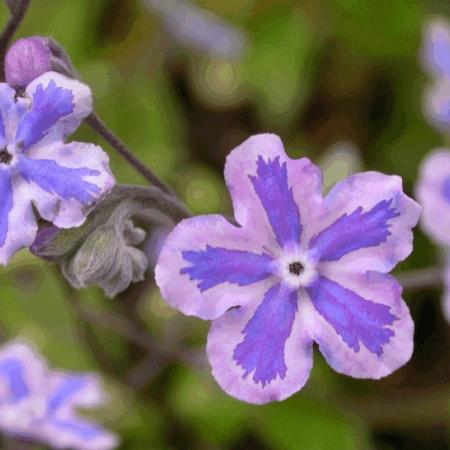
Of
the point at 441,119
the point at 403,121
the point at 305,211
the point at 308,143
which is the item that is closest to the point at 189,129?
the point at 308,143

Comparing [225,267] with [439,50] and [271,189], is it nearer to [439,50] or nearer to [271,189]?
[271,189]

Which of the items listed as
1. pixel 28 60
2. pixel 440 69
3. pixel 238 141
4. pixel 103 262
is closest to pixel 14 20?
pixel 28 60

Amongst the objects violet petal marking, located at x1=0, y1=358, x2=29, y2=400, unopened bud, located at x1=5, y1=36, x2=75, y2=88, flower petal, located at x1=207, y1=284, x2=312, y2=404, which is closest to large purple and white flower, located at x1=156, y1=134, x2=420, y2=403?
flower petal, located at x1=207, y1=284, x2=312, y2=404

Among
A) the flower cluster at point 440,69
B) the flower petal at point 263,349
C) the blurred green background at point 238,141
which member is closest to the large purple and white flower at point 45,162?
the flower petal at point 263,349

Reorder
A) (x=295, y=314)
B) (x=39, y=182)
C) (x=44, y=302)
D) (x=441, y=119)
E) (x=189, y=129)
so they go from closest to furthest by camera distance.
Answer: (x=39, y=182) < (x=295, y=314) < (x=441, y=119) < (x=44, y=302) < (x=189, y=129)

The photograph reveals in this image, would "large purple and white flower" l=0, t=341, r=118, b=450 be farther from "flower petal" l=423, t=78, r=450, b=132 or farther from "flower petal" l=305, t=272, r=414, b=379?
"flower petal" l=423, t=78, r=450, b=132

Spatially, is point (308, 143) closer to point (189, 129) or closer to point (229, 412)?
point (189, 129)
